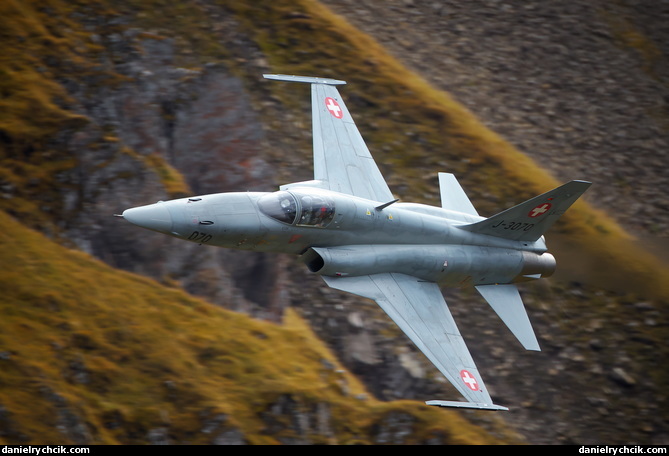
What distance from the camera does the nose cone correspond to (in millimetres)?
18672

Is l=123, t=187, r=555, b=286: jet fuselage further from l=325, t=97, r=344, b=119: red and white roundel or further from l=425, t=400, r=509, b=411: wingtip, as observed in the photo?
l=325, t=97, r=344, b=119: red and white roundel

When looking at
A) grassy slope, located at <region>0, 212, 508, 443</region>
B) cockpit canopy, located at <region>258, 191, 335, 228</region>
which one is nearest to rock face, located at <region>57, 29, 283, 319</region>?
grassy slope, located at <region>0, 212, 508, 443</region>

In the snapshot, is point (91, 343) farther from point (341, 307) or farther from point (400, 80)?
point (400, 80)

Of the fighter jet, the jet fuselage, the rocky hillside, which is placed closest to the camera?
the jet fuselage

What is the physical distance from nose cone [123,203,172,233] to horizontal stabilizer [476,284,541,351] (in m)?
9.20

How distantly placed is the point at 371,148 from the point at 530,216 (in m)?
7.92

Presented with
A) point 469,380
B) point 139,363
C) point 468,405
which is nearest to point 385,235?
point 469,380

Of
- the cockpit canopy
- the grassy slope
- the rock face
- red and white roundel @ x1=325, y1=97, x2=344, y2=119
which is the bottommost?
the grassy slope

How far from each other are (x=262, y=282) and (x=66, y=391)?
723cm

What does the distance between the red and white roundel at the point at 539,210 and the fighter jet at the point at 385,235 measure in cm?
3

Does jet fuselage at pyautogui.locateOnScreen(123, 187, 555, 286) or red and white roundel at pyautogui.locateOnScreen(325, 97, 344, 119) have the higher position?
red and white roundel at pyautogui.locateOnScreen(325, 97, 344, 119)
